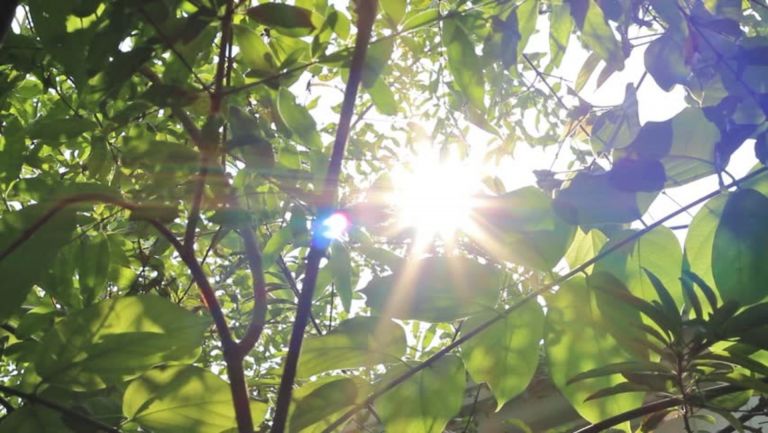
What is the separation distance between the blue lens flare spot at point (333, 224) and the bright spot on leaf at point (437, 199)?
7cm

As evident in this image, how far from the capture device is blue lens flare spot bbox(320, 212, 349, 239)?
0.53m

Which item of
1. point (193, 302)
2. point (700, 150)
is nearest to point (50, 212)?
point (700, 150)

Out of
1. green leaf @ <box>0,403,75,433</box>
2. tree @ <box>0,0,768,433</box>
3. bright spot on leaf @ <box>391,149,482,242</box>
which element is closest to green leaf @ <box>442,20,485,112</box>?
tree @ <box>0,0,768,433</box>

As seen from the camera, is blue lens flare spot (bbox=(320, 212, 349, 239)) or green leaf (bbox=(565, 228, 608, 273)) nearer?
blue lens flare spot (bbox=(320, 212, 349, 239))

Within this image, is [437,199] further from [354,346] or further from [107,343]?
[107,343]

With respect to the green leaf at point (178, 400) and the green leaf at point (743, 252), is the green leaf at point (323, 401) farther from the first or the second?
the green leaf at point (743, 252)

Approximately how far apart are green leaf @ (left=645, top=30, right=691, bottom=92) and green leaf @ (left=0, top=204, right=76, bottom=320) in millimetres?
528

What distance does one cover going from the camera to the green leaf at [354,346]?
598 millimetres

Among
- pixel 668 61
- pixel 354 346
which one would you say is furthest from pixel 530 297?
pixel 668 61

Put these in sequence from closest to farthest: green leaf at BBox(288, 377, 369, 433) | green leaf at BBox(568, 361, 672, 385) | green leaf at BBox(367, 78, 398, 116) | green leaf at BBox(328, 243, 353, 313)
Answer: green leaf at BBox(568, 361, 672, 385) < green leaf at BBox(288, 377, 369, 433) < green leaf at BBox(367, 78, 398, 116) < green leaf at BBox(328, 243, 353, 313)

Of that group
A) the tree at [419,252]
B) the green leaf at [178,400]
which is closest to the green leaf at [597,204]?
the tree at [419,252]

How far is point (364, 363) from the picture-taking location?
0.61m

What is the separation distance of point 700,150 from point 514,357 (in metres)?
0.23

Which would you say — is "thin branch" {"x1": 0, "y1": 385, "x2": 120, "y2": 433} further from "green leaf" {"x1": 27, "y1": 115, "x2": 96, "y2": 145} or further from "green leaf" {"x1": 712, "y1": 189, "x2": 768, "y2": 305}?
"green leaf" {"x1": 712, "y1": 189, "x2": 768, "y2": 305}
